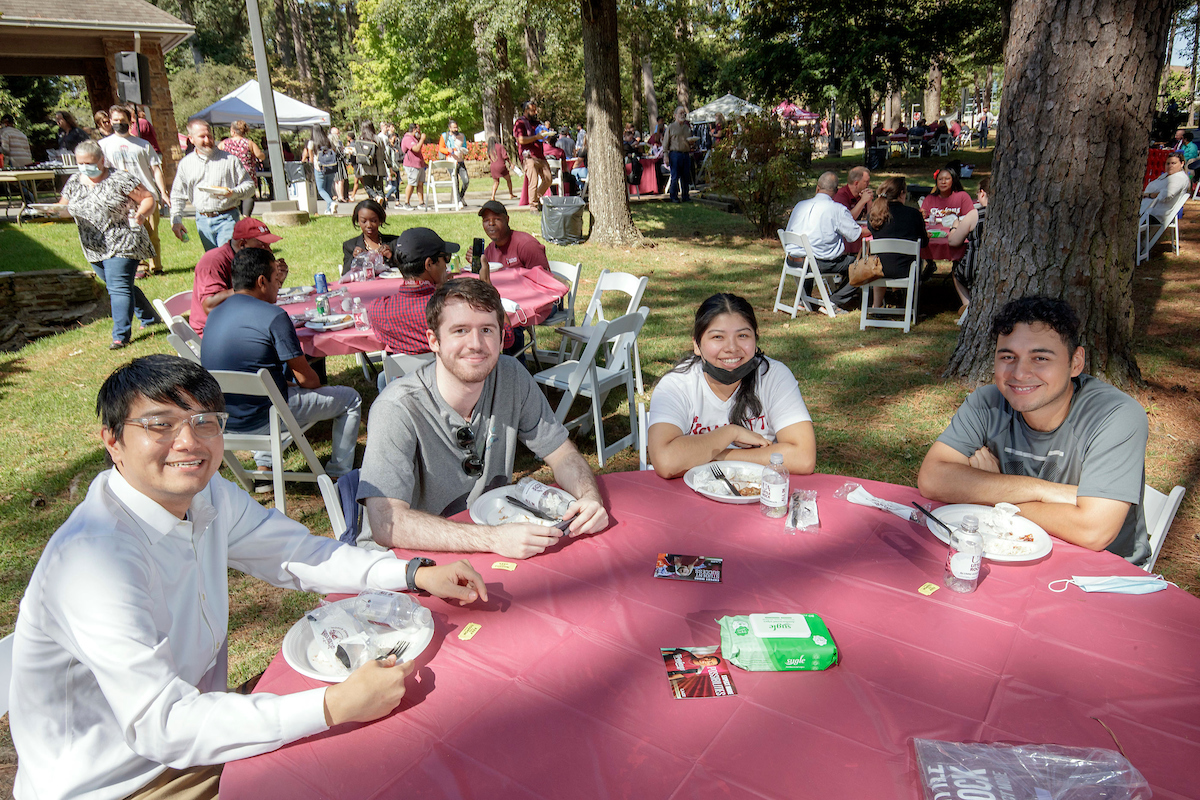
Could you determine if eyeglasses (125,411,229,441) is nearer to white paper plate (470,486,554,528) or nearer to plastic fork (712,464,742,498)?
white paper plate (470,486,554,528)

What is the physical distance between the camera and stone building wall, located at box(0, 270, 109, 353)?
28.9ft

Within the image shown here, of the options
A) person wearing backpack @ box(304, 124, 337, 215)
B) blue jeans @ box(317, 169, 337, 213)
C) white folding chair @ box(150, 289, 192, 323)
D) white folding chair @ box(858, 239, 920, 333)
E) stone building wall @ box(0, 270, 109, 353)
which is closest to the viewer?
white folding chair @ box(150, 289, 192, 323)

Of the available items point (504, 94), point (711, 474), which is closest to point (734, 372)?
point (711, 474)

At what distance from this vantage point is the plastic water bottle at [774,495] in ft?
7.16

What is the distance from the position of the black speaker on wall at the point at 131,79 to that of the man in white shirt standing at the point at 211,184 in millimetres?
4392

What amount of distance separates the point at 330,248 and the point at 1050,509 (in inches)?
432

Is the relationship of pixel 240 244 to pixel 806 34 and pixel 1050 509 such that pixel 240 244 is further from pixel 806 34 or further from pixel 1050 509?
pixel 806 34

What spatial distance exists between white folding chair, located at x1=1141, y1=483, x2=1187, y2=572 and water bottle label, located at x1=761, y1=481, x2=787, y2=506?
3.76 feet

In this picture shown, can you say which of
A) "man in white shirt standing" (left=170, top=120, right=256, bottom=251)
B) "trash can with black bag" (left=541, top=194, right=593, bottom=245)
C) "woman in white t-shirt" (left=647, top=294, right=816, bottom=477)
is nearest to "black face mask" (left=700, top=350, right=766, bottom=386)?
"woman in white t-shirt" (left=647, top=294, right=816, bottom=477)

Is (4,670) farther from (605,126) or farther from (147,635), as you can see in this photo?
(605,126)

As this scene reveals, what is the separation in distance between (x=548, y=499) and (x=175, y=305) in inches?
181

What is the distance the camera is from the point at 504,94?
2609cm

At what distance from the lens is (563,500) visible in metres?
2.23

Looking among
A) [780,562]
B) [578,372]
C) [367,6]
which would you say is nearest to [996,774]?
[780,562]
